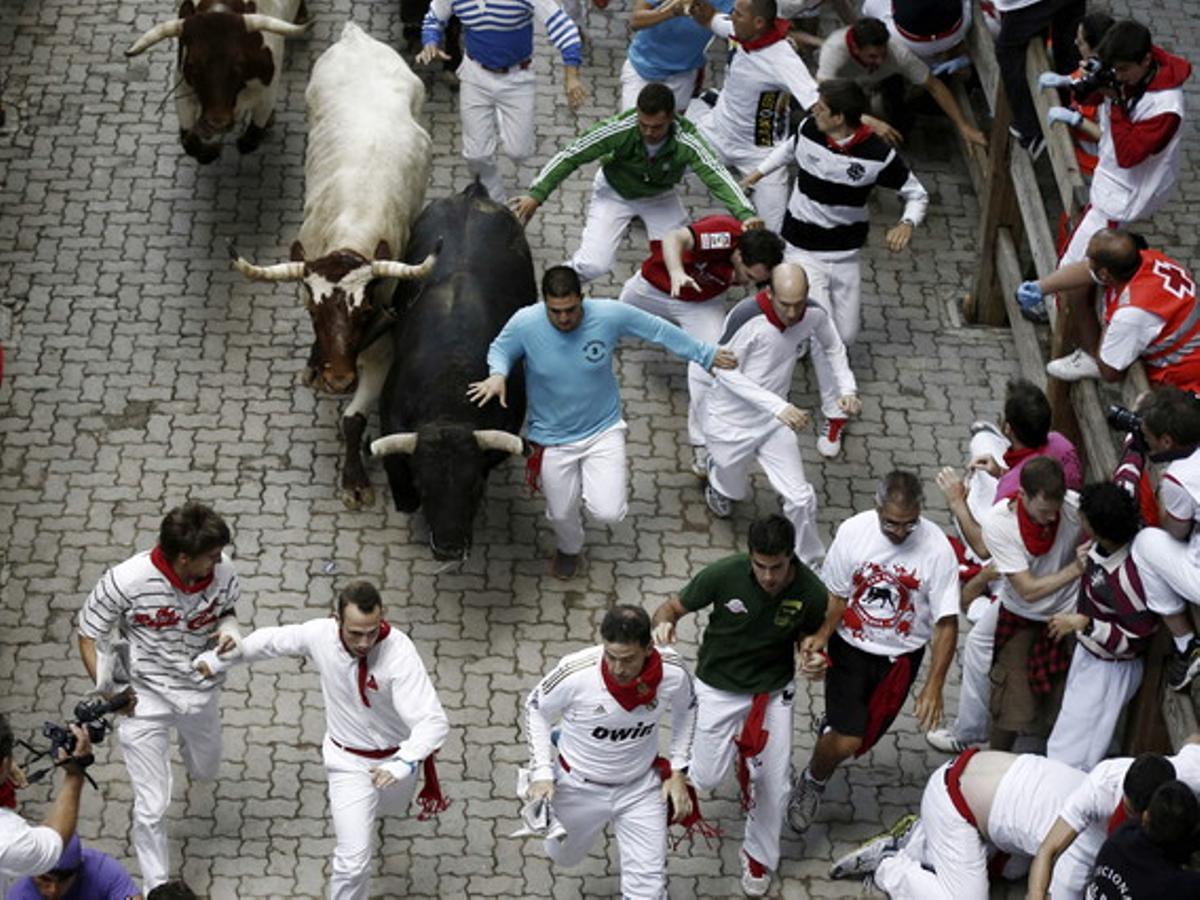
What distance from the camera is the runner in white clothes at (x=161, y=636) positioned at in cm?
1160

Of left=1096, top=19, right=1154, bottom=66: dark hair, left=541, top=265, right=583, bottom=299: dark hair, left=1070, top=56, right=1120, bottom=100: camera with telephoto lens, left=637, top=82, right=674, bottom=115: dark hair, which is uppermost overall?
left=1096, top=19, right=1154, bottom=66: dark hair

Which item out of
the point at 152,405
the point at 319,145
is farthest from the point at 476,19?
the point at 152,405

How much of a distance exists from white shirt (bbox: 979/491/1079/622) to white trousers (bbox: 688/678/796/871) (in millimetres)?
1225

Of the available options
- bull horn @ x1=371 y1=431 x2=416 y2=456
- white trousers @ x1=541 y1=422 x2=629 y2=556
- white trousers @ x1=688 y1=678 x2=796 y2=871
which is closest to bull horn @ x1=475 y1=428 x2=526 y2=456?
white trousers @ x1=541 y1=422 x2=629 y2=556

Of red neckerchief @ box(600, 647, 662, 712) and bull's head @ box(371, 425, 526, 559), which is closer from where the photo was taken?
red neckerchief @ box(600, 647, 662, 712)

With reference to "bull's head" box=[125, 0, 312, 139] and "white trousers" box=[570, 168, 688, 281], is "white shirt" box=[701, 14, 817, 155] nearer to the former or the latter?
"white trousers" box=[570, 168, 688, 281]

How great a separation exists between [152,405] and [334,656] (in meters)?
4.39

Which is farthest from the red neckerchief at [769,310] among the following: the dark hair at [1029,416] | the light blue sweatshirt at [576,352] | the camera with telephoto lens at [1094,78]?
the camera with telephoto lens at [1094,78]

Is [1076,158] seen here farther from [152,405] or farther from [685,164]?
[152,405]

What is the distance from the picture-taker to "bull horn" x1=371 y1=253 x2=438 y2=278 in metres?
14.6

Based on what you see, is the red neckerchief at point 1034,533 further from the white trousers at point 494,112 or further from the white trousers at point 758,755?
the white trousers at point 494,112

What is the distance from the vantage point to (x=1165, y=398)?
11.7 meters

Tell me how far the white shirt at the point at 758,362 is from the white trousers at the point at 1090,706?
8.08 ft

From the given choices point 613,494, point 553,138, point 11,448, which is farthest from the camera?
point 553,138
